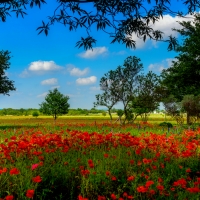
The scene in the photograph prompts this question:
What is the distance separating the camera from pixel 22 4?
22.4 ft

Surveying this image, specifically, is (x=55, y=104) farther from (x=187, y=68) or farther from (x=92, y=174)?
(x=92, y=174)

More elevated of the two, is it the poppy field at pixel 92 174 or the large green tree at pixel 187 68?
the large green tree at pixel 187 68

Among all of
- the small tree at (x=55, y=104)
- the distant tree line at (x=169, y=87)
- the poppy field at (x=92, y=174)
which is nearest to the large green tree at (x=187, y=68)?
the distant tree line at (x=169, y=87)

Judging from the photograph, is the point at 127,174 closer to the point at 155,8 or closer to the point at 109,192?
the point at 109,192

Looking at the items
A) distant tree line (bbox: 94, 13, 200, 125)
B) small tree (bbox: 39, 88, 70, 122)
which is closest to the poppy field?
distant tree line (bbox: 94, 13, 200, 125)

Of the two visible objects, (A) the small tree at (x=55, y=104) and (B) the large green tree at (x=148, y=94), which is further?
(A) the small tree at (x=55, y=104)

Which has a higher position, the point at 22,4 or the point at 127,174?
the point at 22,4

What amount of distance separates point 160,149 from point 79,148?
8.29ft

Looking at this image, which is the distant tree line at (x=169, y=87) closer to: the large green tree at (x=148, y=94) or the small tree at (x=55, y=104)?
the large green tree at (x=148, y=94)

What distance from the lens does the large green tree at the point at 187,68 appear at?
1297 inches

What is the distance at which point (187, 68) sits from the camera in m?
32.8

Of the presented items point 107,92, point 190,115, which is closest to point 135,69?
point 107,92

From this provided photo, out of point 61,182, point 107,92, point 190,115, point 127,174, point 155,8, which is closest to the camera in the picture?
point 61,182

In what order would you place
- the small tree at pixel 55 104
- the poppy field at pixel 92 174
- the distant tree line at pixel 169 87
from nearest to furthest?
the poppy field at pixel 92 174, the distant tree line at pixel 169 87, the small tree at pixel 55 104
